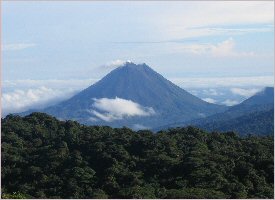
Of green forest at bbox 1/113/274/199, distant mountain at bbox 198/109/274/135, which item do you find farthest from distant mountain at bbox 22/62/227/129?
green forest at bbox 1/113/274/199

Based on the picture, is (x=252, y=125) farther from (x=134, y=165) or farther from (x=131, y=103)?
(x=134, y=165)

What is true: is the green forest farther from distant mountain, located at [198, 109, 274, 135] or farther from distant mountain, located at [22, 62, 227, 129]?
distant mountain, located at [22, 62, 227, 129]

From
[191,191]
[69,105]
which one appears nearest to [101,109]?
[69,105]

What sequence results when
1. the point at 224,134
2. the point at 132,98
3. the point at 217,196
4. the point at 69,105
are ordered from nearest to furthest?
the point at 217,196
the point at 224,134
the point at 69,105
the point at 132,98

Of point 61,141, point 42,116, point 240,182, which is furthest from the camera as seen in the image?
point 42,116

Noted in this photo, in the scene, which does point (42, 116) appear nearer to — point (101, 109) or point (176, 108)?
point (101, 109)

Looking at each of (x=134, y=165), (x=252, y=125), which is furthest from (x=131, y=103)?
(x=134, y=165)

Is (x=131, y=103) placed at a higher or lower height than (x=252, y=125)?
higher
